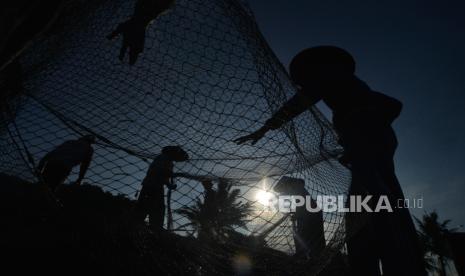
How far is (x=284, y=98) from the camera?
83.1 inches

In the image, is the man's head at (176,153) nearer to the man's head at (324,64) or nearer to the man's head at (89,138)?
the man's head at (89,138)

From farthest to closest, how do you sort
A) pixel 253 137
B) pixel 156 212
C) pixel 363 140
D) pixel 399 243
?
pixel 156 212 < pixel 253 137 < pixel 363 140 < pixel 399 243

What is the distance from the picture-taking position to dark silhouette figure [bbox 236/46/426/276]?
147 cm

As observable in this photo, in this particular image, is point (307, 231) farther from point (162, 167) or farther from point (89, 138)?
point (89, 138)

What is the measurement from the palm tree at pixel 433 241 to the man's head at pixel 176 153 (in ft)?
111

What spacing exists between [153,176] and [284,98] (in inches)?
71.8

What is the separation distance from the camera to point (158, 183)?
3039 mm

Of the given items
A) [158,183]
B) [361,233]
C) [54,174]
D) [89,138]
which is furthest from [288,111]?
[54,174]

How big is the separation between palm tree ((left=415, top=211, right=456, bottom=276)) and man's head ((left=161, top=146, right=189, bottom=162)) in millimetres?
33707

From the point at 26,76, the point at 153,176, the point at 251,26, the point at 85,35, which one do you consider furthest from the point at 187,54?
the point at 26,76

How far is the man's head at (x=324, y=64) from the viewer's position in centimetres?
199

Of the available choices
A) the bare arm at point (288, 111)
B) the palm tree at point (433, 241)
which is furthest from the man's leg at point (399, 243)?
the palm tree at point (433, 241)

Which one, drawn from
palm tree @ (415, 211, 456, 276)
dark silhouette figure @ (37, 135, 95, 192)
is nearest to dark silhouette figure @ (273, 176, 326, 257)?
dark silhouette figure @ (37, 135, 95, 192)

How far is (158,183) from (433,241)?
36.7m
